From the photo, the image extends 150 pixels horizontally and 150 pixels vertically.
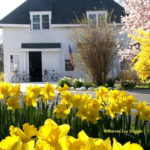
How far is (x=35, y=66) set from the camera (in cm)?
2569

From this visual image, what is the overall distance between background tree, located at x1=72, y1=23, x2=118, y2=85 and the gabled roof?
7749 millimetres

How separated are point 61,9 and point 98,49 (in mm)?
10562

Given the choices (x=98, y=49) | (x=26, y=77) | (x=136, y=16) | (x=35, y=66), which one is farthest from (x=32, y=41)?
(x=136, y=16)

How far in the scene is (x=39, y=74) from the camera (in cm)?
2564

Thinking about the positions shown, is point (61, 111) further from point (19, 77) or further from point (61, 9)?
point (61, 9)

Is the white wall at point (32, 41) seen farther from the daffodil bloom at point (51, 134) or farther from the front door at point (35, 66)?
the daffodil bloom at point (51, 134)

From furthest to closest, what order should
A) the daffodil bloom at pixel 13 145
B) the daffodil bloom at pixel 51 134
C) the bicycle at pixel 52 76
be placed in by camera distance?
the bicycle at pixel 52 76
the daffodil bloom at pixel 51 134
the daffodil bloom at pixel 13 145

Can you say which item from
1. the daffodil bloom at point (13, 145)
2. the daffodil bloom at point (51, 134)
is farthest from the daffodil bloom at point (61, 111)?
the daffodil bloom at point (13, 145)

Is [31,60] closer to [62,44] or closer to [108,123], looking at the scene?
[62,44]

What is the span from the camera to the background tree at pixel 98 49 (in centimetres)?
1711

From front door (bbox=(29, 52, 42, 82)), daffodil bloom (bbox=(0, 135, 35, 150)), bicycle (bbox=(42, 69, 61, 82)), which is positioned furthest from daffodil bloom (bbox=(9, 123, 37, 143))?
front door (bbox=(29, 52, 42, 82))

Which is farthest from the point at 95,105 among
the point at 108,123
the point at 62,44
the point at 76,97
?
the point at 62,44

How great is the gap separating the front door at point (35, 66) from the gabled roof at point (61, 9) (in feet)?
10.7

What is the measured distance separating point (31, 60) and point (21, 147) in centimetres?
2499
